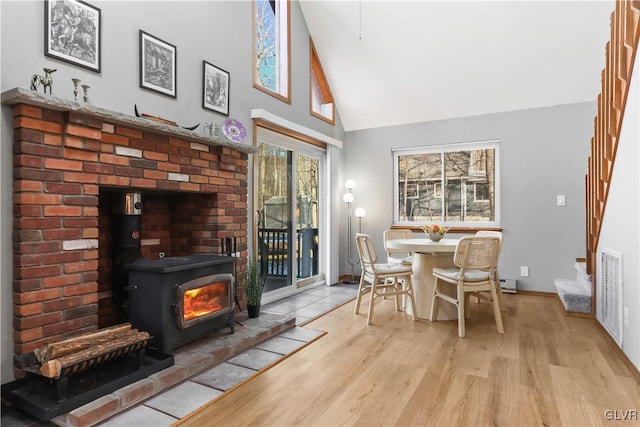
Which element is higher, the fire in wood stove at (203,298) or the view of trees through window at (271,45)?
the view of trees through window at (271,45)

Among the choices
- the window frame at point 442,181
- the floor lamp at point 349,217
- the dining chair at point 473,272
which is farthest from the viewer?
the floor lamp at point 349,217

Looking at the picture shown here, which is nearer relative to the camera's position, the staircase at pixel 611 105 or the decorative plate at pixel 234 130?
the staircase at pixel 611 105

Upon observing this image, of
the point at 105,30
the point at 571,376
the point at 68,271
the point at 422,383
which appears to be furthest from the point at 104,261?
the point at 571,376

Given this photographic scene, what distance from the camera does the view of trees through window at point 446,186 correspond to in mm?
4941

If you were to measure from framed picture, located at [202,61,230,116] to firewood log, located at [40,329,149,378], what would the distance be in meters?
1.91

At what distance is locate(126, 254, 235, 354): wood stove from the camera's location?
2.27 m

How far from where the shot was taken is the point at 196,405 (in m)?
1.91

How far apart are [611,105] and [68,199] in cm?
375

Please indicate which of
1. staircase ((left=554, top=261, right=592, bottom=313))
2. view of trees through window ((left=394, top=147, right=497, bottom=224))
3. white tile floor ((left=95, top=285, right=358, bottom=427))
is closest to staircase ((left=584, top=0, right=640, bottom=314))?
staircase ((left=554, top=261, right=592, bottom=313))

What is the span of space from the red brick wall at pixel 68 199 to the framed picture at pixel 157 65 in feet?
1.39

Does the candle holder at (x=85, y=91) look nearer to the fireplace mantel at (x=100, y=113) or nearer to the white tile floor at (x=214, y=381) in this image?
the fireplace mantel at (x=100, y=113)

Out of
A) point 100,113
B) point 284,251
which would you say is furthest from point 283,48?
point 100,113

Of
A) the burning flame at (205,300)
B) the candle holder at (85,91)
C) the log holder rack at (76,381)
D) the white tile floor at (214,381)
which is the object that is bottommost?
the white tile floor at (214,381)

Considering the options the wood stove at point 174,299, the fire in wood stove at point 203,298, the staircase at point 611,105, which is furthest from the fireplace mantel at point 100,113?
the staircase at point 611,105
